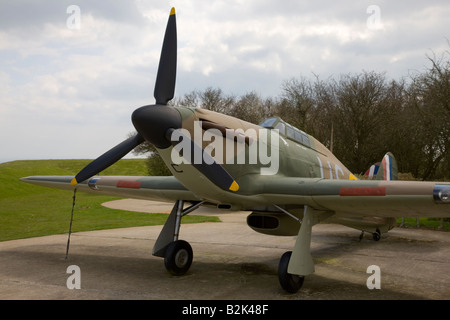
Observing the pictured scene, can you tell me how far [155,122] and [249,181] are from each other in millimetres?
2014

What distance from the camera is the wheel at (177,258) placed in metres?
6.84

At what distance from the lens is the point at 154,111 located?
5.14 m

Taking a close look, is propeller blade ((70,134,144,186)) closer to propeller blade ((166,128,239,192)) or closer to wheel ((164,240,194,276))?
propeller blade ((166,128,239,192))

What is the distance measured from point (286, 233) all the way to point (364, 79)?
23.7m

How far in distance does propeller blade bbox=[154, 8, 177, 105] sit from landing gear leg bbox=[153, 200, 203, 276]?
274 centimetres

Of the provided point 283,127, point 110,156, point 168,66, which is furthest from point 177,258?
point 168,66

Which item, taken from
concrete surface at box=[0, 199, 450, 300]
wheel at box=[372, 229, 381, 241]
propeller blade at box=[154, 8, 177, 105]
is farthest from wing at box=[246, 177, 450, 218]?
wheel at box=[372, 229, 381, 241]

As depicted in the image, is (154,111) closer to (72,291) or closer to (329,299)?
(72,291)

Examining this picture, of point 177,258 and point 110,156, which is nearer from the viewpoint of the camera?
point 110,156

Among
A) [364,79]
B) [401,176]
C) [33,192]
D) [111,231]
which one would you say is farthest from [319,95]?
[33,192]

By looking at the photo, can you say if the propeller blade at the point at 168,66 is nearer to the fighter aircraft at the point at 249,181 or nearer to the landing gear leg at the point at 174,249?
the fighter aircraft at the point at 249,181

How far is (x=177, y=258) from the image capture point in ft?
22.8

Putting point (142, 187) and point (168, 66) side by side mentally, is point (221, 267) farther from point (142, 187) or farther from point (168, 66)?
point (168, 66)

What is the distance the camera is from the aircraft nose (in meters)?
5.09
